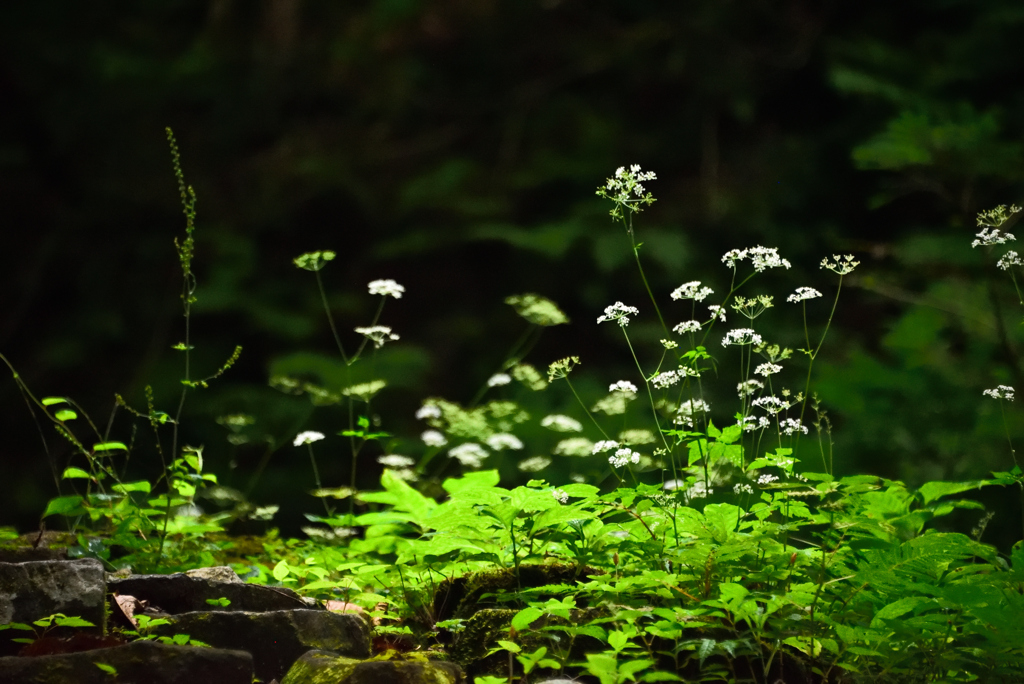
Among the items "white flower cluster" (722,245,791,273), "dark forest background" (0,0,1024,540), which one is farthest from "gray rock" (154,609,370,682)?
"dark forest background" (0,0,1024,540)

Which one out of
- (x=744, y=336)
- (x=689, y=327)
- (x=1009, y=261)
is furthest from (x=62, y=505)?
(x=1009, y=261)

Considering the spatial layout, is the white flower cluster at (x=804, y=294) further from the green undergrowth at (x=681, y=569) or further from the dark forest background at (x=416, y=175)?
the dark forest background at (x=416, y=175)

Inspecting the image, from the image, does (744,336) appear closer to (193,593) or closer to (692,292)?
(692,292)

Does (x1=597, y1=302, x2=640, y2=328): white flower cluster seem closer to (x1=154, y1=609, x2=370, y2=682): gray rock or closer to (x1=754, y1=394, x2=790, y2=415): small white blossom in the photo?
(x1=754, y1=394, x2=790, y2=415): small white blossom

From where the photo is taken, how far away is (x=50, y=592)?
5.44 ft

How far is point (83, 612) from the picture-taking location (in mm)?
1648

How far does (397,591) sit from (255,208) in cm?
502

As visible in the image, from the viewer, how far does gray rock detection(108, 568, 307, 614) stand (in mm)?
1896

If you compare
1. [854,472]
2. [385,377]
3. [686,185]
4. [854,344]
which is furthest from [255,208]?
[854,472]

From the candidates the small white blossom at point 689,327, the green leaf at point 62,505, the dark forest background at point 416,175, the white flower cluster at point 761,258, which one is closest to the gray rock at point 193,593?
the green leaf at point 62,505

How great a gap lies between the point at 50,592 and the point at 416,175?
5.28 meters

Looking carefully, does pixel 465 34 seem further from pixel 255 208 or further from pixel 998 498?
pixel 998 498

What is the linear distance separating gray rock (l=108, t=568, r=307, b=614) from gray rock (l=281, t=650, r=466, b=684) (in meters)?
0.48

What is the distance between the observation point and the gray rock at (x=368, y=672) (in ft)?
4.64
